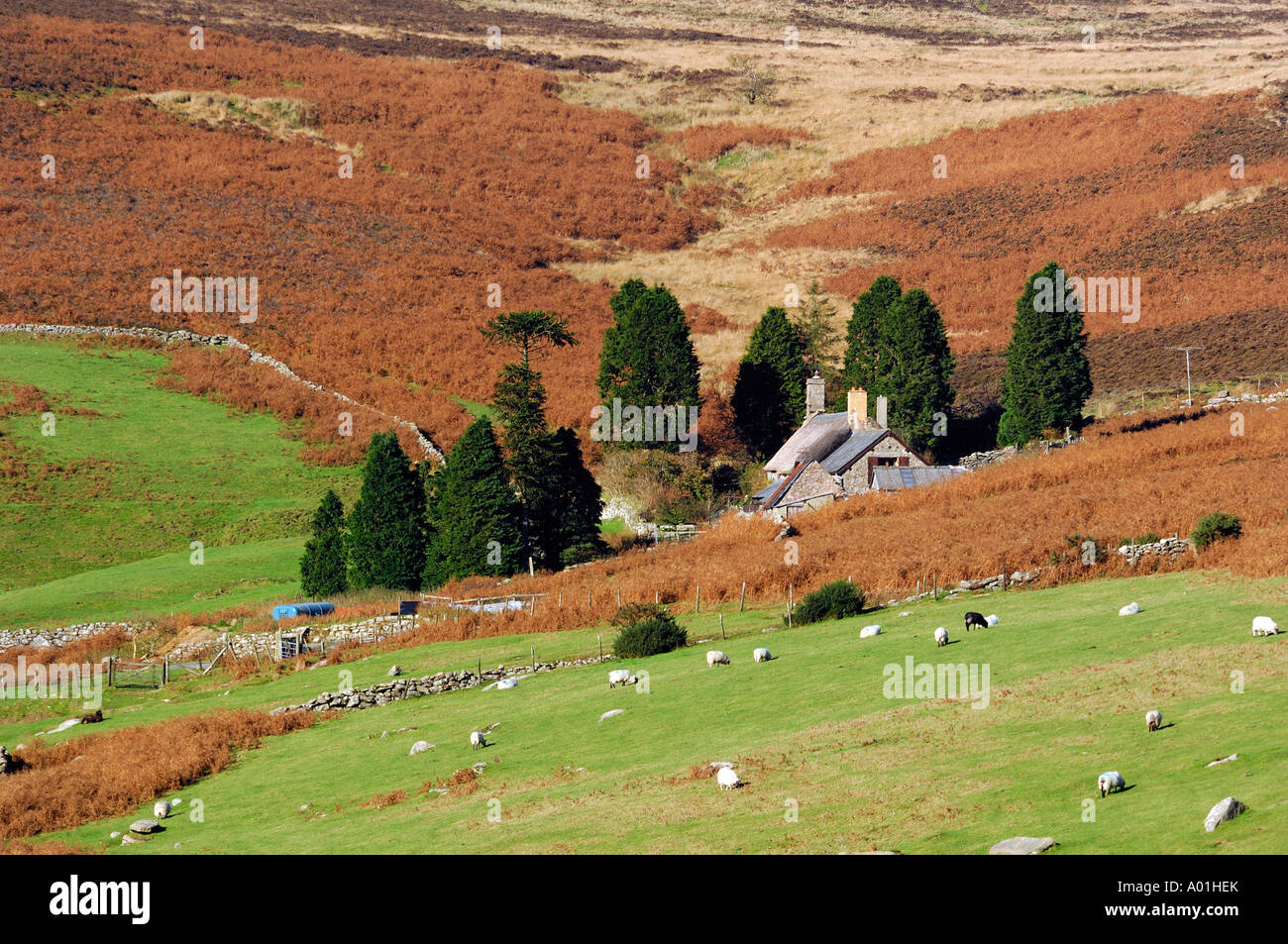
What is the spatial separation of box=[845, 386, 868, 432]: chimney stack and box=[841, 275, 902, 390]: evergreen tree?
9.67m

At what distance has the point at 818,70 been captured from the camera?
17125 cm

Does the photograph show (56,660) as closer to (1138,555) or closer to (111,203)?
(1138,555)

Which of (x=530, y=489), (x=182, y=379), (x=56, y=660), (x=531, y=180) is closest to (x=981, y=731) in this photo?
(x=56, y=660)

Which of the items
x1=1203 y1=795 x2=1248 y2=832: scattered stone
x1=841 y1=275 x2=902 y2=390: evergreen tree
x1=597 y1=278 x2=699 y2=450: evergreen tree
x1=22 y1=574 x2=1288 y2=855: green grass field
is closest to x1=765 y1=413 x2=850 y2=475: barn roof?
x1=841 y1=275 x2=902 y2=390: evergreen tree

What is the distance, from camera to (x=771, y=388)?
3110 inches

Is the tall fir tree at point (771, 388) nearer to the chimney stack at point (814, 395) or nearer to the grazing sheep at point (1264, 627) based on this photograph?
the chimney stack at point (814, 395)

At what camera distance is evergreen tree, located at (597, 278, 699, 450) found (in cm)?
7681

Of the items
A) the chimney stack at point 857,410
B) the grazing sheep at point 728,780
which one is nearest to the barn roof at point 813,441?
the chimney stack at point 857,410

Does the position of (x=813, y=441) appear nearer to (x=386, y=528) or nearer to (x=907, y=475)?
(x=907, y=475)

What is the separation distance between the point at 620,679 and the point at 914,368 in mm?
47443

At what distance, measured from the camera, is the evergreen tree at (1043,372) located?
2751 inches

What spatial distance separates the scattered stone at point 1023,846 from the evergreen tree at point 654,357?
62.1 m
